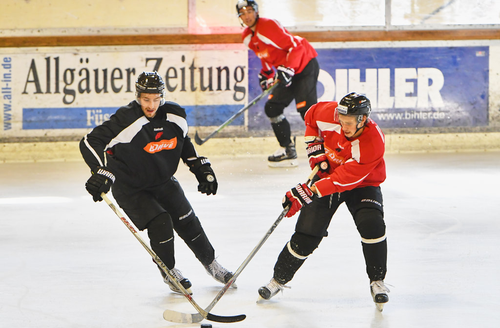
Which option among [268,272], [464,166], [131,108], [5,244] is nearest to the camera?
[131,108]

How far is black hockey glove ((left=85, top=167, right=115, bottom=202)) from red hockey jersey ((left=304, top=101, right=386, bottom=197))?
0.83m

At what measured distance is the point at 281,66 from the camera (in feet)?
17.9

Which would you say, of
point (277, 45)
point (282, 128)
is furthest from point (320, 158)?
point (282, 128)

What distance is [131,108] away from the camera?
273cm

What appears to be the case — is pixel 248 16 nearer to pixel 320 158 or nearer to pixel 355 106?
pixel 320 158

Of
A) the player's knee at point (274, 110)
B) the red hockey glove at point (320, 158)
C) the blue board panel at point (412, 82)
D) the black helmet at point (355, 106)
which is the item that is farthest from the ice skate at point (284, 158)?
the black helmet at point (355, 106)


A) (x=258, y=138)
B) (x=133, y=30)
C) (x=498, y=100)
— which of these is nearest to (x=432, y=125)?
(x=498, y=100)

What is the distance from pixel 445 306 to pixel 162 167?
1.26 metres

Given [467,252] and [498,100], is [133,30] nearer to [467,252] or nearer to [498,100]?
[498,100]

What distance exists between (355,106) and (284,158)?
10.8ft

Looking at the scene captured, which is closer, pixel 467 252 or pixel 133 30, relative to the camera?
pixel 467 252

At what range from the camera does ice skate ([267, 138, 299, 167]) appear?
5.78 metres

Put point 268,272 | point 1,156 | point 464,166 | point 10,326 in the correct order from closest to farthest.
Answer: point 10,326
point 268,272
point 464,166
point 1,156

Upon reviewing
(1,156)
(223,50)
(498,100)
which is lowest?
(1,156)
